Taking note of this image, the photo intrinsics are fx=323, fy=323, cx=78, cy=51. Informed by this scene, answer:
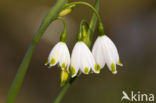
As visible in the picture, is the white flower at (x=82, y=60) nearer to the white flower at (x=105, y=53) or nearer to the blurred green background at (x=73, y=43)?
the white flower at (x=105, y=53)

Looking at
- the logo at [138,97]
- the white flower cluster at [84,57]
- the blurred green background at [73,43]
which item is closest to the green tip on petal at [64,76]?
the white flower cluster at [84,57]

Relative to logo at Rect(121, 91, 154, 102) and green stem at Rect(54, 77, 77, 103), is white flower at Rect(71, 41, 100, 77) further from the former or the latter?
logo at Rect(121, 91, 154, 102)

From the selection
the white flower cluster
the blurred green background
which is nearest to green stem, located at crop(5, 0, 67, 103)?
the white flower cluster

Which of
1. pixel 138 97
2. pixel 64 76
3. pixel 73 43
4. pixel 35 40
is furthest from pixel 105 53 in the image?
pixel 73 43

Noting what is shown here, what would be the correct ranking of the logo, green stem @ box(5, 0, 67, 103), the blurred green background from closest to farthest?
green stem @ box(5, 0, 67, 103), the logo, the blurred green background

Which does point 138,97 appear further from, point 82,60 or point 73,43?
point 82,60

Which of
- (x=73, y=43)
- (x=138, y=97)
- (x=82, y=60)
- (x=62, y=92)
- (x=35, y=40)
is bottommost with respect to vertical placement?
(x=138, y=97)
